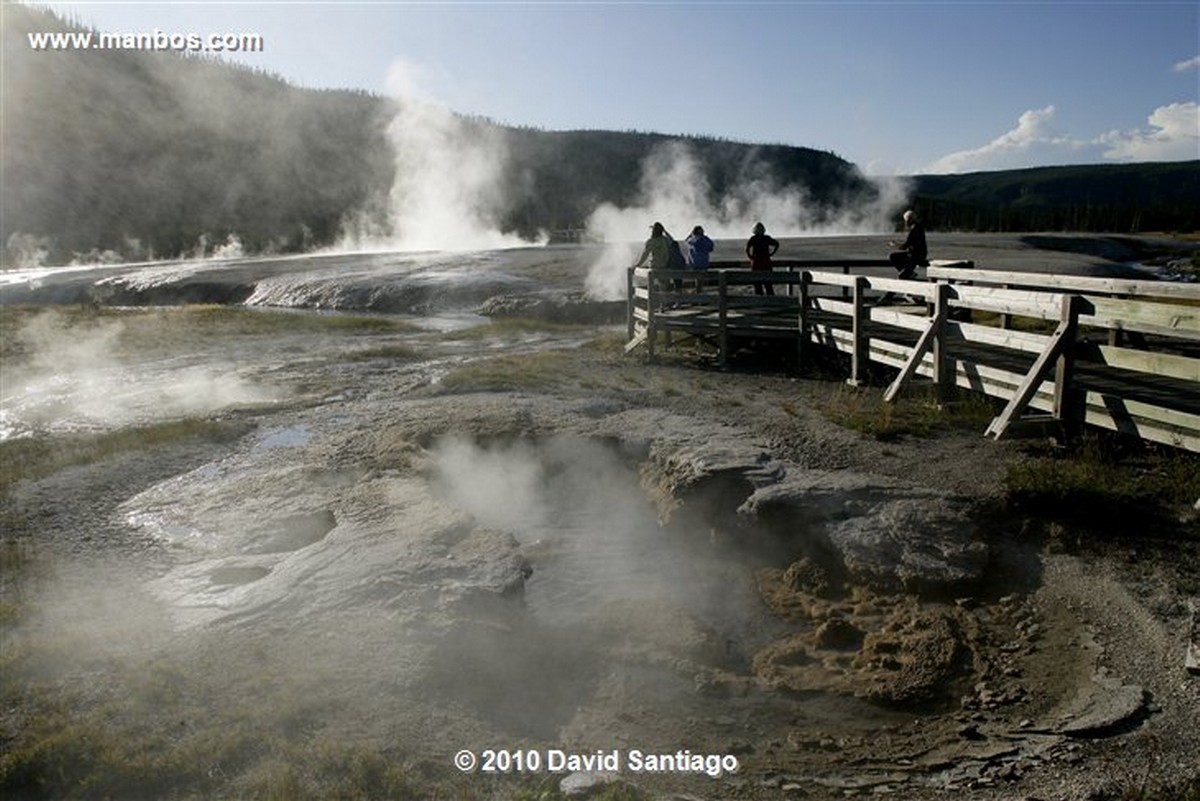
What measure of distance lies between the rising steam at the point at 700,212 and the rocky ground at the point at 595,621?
45.1 feet

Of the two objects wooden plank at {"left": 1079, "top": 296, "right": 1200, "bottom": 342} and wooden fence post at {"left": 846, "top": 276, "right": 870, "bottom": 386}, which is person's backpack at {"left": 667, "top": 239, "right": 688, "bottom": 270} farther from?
wooden plank at {"left": 1079, "top": 296, "right": 1200, "bottom": 342}

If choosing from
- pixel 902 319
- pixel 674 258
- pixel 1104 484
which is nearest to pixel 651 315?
pixel 674 258

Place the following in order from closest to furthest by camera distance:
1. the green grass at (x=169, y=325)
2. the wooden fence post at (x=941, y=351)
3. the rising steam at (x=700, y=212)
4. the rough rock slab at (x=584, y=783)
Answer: the rough rock slab at (x=584, y=783) < the wooden fence post at (x=941, y=351) < the green grass at (x=169, y=325) < the rising steam at (x=700, y=212)

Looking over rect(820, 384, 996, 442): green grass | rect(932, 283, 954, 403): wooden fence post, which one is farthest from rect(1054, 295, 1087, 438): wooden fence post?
rect(932, 283, 954, 403): wooden fence post

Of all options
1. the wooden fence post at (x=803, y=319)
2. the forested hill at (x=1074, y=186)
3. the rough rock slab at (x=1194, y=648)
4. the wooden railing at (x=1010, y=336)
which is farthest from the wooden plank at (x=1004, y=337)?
the forested hill at (x=1074, y=186)

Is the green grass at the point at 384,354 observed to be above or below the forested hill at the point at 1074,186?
below

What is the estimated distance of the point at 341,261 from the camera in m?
33.9

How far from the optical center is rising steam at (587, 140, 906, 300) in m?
30.3

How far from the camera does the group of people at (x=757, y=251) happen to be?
11.3 metres

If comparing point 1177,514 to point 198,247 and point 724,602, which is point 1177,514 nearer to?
point 724,602

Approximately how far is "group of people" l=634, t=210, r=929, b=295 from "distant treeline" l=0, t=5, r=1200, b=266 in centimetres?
4396

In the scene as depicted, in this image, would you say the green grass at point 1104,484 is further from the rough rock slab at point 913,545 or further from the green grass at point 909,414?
the green grass at point 909,414

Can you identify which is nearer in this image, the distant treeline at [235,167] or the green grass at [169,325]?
the green grass at [169,325]

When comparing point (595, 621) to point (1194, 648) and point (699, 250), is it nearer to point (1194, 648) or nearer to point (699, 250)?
point (1194, 648)
